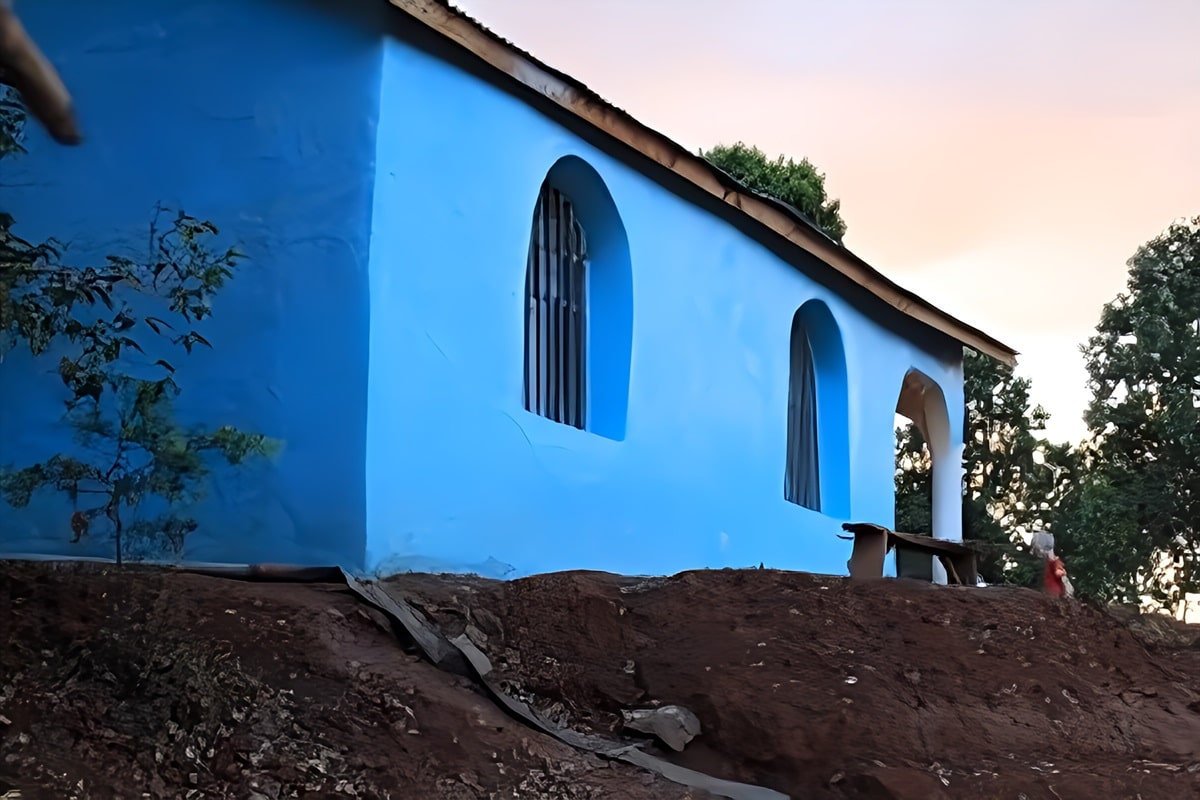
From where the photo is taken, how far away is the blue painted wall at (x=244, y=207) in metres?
5.93

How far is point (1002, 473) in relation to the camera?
68.5 feet

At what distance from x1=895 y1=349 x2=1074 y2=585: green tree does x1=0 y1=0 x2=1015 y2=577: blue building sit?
13413mm

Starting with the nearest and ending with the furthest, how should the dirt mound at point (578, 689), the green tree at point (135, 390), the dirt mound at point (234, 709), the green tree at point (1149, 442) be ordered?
1. the dirt mound at point (234, 709)
2. the dirt mound at point (578, 689)
3. the green tree at point (135, 390)
4. the green tree at point (1149, 442)

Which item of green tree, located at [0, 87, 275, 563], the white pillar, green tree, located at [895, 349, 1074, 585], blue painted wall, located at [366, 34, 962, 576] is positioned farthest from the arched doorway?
green tree, located at [0, 87, 275, 563]

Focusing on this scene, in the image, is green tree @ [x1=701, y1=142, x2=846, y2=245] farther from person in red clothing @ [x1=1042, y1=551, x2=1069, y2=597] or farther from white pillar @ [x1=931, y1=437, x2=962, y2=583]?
person in red clothing @ [x1=1042, y1=551, x2=1069, y2=597]

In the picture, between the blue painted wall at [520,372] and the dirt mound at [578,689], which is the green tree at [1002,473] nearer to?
the blue painted wall at [520,372]

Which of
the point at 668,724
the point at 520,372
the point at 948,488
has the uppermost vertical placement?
the point at 948,488

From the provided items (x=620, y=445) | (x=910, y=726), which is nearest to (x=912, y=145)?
(x=620, y=445)

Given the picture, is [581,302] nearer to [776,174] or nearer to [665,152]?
[665,152]

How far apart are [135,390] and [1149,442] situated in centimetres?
1786

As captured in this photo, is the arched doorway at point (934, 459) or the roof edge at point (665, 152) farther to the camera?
the arched doorway at point (934, 459)

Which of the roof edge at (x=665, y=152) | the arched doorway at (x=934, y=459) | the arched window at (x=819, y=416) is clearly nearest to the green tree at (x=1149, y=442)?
the arched doorway at (x=934, y=459)

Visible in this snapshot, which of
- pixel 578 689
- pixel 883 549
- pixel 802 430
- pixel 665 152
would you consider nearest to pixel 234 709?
pixel 578 689

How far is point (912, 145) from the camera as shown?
14.5m
